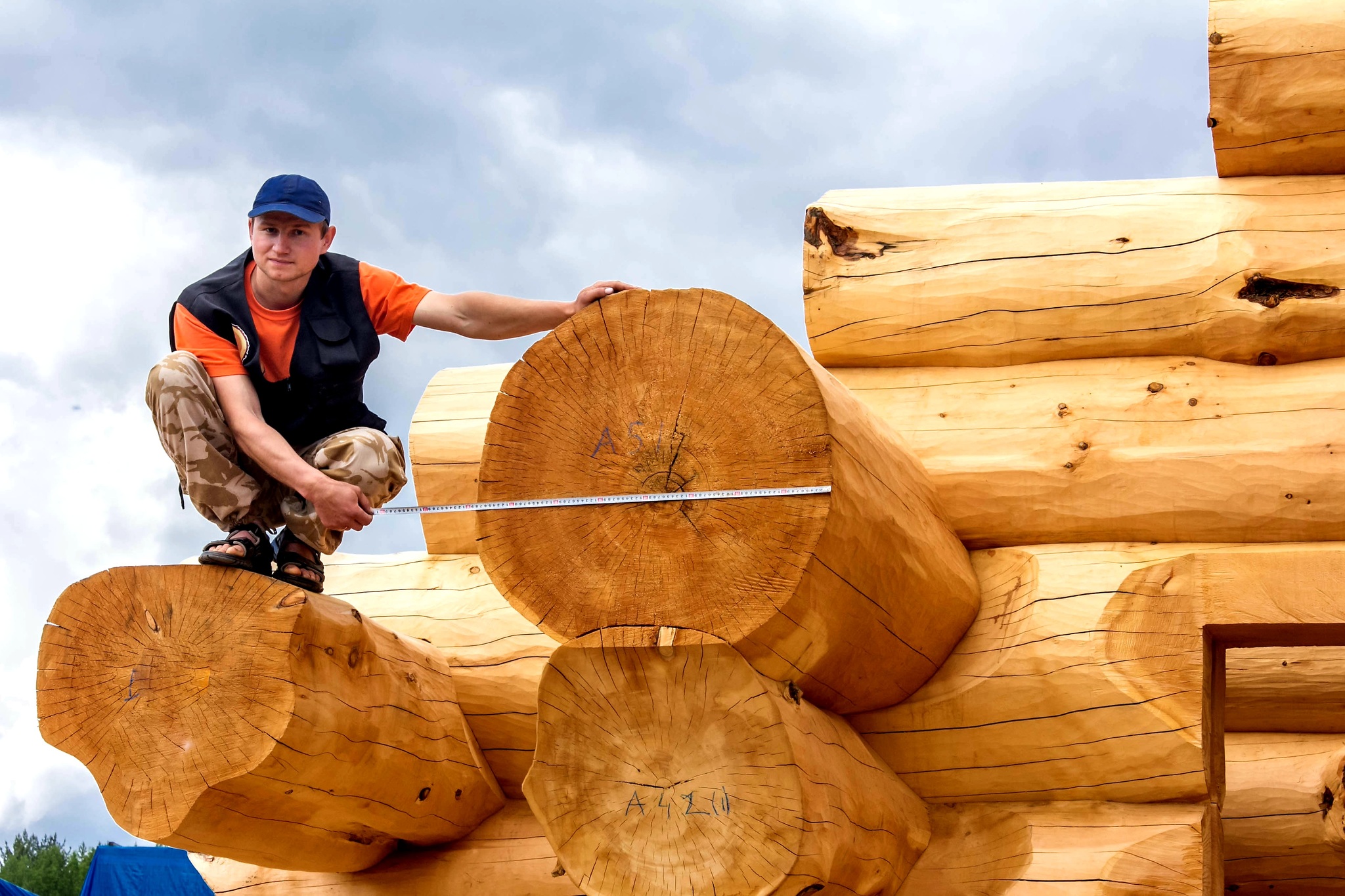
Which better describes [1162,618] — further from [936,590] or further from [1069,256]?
[1069,256]

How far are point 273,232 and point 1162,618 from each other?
2.63m

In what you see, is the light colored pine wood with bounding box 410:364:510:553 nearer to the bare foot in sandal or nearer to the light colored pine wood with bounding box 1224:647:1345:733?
the bare foot in sandal

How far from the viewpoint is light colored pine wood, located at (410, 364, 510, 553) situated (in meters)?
4.61

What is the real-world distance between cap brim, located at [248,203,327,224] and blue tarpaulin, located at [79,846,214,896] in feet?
11.2

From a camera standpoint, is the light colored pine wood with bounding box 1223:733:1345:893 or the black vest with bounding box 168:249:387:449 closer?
the black vest with bounding box 168:249:387:449

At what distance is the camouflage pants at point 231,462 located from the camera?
337 cm

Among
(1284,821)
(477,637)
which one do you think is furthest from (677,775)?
(1284,821)

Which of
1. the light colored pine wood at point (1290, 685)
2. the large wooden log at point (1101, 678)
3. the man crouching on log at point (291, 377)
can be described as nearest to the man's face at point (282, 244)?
the man crouching on log at point (291, 377)

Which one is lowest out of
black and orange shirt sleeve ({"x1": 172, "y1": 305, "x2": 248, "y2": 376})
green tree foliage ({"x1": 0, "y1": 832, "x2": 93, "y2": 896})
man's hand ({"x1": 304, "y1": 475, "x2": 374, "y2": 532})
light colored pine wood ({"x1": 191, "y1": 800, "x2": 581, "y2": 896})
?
green tree foliage ({"x1": 0, "y1": 832, "x2": 93, "y2": 896})

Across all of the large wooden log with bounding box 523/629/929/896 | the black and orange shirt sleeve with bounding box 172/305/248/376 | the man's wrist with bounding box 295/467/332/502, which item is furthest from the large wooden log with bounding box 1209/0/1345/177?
the black and orange shirt sleeve with bounding box 172/305/248/376

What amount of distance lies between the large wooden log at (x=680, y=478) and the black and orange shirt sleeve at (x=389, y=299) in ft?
3.18

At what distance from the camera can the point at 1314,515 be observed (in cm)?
349

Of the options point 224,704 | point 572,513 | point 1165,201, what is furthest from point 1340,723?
point 224,704

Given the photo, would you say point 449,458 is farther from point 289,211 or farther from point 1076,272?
point 1076,272
